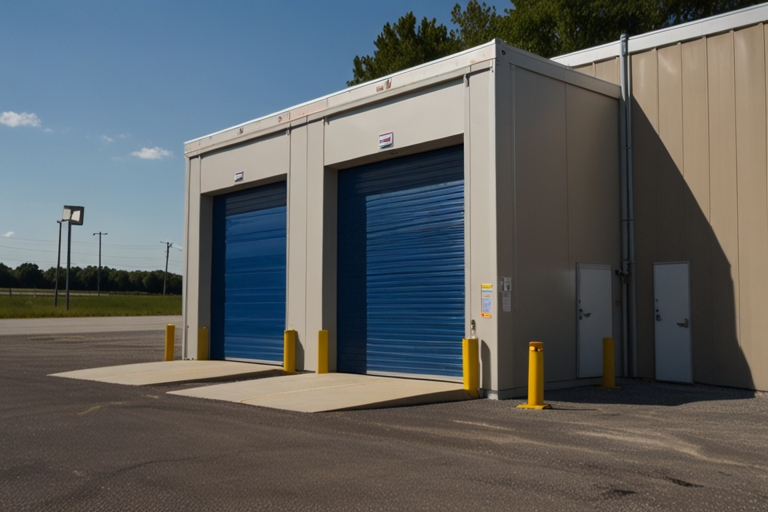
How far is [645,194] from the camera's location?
1428 cm

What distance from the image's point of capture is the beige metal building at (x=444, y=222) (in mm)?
12133

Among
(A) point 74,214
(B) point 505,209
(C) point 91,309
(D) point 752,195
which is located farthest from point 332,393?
(C) point 91,309

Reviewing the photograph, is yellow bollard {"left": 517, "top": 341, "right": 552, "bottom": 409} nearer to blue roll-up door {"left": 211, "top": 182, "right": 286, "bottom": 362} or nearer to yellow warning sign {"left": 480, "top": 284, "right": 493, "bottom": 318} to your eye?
yellow warning sign {"left": 480, "top": 284, "right": 493, "bottom": 318}

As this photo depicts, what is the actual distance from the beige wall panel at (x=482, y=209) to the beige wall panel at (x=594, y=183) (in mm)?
2081

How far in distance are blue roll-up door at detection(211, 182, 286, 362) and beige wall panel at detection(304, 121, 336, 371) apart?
1.42 m

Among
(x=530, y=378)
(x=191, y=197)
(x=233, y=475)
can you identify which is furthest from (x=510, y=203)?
(x=191, y=197)

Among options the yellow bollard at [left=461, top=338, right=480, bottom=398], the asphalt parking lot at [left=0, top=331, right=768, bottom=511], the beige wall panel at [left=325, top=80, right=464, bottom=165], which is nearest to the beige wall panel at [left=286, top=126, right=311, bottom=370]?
the beige wall panel at [left=325, top=80, right=464, bottom=165]

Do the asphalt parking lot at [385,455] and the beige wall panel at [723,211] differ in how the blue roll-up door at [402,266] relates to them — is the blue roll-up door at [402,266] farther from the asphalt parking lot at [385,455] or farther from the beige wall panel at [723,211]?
the beige wall panel at [723,211]

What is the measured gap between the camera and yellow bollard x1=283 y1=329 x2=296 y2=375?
15383mm

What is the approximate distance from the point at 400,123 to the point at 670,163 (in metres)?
5.11

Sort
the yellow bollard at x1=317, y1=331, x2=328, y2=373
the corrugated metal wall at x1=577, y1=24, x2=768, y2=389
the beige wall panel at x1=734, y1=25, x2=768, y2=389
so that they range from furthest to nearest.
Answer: the yellow bollard at x1=317, y1=331, x2=328, y2=373
the corrugated metal wall at x1=577, y1=24, x2=768, y2=389
the beige wall panel at x1=734, y1=25, x2=768, y2=389

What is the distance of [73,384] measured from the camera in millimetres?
13242

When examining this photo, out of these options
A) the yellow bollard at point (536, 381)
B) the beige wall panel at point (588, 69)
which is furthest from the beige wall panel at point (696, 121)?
the yellow bollard at point (536, 381)

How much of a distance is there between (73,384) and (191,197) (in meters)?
7.09
